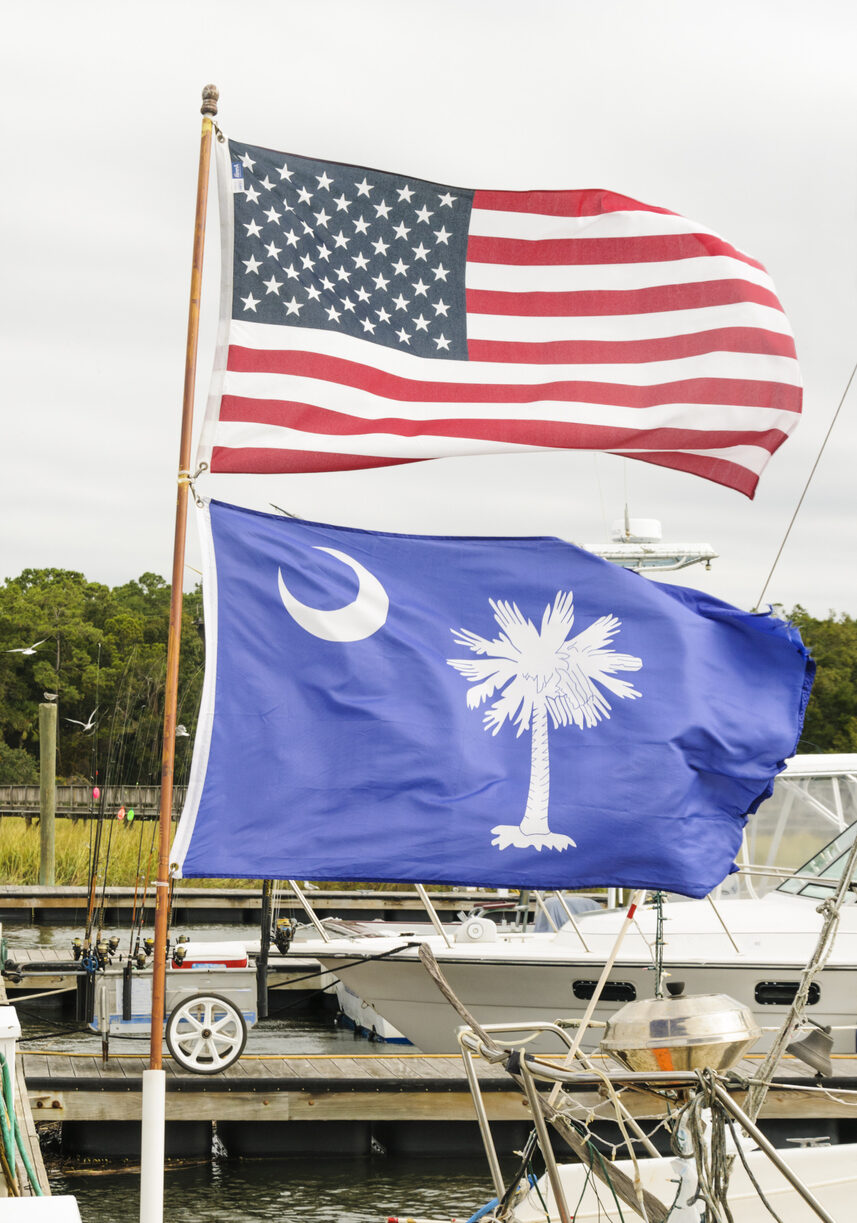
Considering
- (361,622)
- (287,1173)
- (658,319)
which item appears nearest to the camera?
(361,622)

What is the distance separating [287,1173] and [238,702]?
7.15 metres

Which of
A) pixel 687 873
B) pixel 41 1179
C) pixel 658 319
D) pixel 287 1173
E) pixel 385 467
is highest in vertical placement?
pixel 658 319

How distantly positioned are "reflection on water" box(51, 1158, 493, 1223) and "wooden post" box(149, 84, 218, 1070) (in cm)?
569

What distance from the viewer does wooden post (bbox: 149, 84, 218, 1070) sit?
20.4ft

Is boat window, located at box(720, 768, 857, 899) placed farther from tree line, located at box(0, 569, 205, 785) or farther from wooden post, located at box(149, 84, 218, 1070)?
tree line, located at box(0, 569, 205, 785)

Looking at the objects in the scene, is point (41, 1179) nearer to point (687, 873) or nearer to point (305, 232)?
point (687, 873)

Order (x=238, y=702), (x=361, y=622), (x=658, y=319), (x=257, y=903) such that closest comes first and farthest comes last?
(x=238, y=702), (x=361, y=622), (x=658, y=319), (x=257, y=903)

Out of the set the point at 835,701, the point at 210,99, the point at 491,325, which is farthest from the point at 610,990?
the point at 835,701

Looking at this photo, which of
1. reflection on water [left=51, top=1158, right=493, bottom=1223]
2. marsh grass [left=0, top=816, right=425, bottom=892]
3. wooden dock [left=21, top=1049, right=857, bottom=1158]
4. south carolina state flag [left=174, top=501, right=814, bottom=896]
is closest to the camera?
south carolina state flag [left=174, top=501, right=814, bottom=896]

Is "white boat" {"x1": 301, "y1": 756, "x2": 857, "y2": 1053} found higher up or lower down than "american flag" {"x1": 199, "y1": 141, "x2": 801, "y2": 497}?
lower down

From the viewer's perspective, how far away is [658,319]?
Result: 308 inches

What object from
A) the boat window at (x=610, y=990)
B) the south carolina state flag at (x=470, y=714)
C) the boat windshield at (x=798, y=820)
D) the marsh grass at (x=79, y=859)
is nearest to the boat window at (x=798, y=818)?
the boat windshield at (x=798, y=820)

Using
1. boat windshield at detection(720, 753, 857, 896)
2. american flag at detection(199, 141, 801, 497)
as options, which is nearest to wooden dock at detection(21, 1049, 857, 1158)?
boat windshield at detection(720, 753, 857, 896)

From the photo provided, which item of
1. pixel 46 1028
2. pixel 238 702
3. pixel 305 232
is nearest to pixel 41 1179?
pixel 238 702
